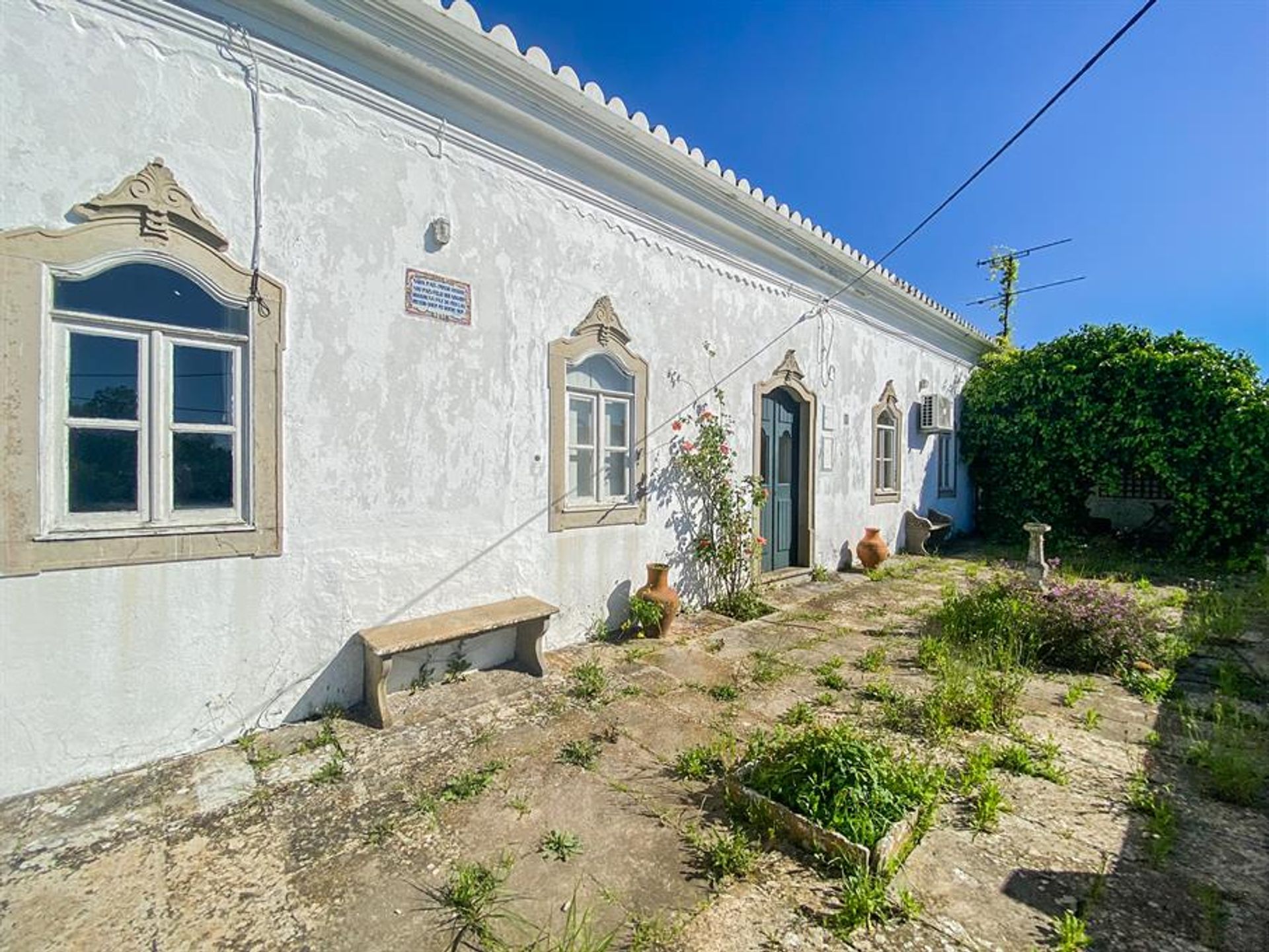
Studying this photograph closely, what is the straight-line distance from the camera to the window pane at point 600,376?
509 cm

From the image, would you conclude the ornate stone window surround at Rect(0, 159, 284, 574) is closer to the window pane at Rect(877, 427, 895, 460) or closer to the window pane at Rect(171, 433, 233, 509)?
the window pane at Rect(171, 433, 233, 509)

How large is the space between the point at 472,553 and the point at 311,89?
3.19 meters

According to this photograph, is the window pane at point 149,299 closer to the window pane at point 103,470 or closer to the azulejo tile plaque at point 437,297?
the window pane at point 103,470

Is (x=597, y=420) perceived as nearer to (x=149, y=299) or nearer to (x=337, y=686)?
(x=337, y=686)

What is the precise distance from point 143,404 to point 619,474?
11.5ft

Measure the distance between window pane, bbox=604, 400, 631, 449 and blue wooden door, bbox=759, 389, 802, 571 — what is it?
234 centimetres

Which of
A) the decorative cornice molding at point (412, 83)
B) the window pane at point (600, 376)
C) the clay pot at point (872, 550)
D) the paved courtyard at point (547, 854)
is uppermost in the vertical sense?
the decorative cornice molding at point (412, 83)

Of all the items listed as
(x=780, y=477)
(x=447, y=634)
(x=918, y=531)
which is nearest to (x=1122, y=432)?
(x=918, y=531)

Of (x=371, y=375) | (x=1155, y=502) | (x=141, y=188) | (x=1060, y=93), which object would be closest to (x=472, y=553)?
(x=371, y=375)

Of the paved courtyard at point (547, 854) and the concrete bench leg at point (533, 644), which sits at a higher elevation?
the concrete bench leg at point (533, 644)

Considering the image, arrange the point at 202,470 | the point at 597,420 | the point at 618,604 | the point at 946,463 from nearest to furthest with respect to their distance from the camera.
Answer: the point at 202,470 < the point at 597,420 < the point at 618,604 < the point at 946,463

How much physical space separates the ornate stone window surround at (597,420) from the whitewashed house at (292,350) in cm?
3

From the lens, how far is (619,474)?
5.53 m

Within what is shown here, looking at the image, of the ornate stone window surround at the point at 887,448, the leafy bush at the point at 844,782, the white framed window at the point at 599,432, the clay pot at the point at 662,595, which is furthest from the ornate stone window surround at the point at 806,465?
the leafy bush at the point at 844,782
